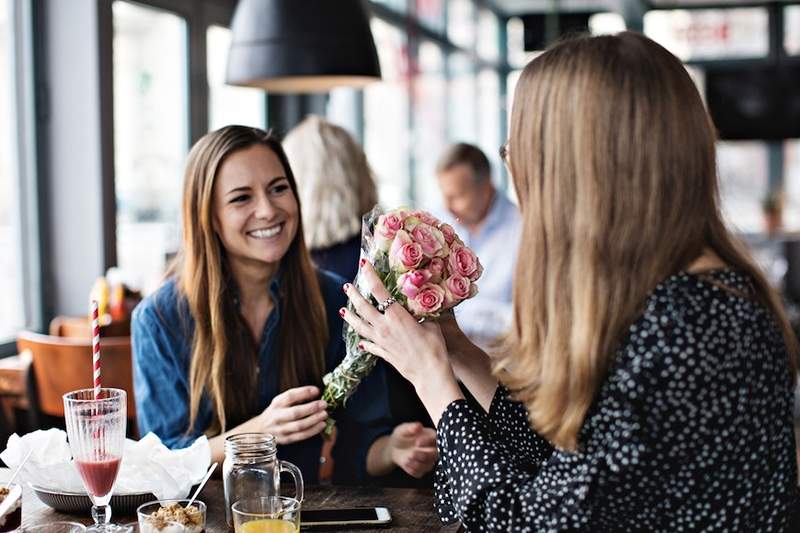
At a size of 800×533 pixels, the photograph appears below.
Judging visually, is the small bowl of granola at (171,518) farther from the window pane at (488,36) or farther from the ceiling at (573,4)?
the ceiling at (573,4)

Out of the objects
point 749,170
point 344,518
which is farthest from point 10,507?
point 749,170

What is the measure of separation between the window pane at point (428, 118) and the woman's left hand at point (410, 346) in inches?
262

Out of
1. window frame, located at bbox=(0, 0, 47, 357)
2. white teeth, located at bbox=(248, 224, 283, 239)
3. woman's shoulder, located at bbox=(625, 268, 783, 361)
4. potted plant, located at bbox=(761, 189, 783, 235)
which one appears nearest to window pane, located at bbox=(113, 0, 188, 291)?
window frame, located at bbox=(0, 0, 47, 357)

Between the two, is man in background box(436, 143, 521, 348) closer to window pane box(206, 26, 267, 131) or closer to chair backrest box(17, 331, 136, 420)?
window pane box(206, 26, 267, 131)

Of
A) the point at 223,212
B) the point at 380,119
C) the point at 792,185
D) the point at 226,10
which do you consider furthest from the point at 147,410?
the point at 792,185

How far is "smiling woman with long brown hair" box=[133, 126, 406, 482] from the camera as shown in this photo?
2.33 m

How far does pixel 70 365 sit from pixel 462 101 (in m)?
7.38

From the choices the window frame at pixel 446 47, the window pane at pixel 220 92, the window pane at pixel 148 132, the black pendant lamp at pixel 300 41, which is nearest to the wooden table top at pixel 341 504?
the black pendant lamp at pixel 300 41

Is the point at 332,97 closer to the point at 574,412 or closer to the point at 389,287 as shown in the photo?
the point at 389,287

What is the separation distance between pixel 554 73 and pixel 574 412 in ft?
1.56

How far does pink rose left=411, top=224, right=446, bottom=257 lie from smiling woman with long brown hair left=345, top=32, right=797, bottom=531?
0.36m

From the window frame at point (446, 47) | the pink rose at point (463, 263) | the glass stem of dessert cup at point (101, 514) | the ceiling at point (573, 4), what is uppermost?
the ceiling at point (573, 4)

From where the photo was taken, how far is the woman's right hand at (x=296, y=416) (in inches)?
80.4

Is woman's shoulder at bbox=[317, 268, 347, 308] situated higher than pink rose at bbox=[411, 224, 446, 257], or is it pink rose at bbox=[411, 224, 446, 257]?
pink rose at bbox=[411, 224, 446, 257]
